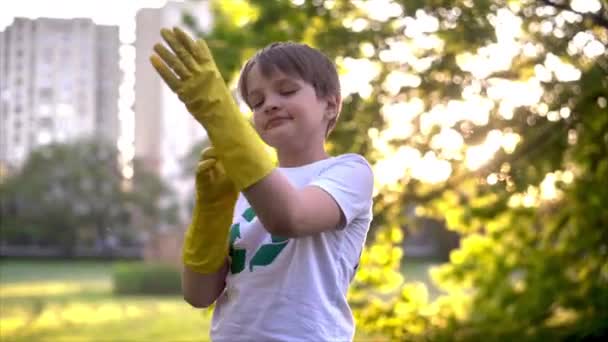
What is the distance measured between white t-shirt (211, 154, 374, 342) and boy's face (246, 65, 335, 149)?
0.05 metres

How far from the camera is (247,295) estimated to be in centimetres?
123

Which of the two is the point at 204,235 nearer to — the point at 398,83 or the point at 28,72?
the point at 398,83

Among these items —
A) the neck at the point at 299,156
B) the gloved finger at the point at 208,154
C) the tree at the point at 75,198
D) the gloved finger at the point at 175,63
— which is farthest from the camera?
the tree at the point at 75,198

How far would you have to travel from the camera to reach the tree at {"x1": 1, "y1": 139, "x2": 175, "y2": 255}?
15.8 m

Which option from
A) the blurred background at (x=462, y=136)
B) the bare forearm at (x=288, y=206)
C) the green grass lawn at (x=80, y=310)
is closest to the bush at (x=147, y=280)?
the green grass lawn at (x=80, y=310)

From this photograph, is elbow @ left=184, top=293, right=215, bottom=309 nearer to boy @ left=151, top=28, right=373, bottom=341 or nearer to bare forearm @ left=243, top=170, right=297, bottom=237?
boy @ left=151, top=28, right=373, bottom=341

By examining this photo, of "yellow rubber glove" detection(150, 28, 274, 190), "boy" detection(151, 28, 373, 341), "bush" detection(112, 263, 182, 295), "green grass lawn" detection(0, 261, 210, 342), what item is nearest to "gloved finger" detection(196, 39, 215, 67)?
"yellow rubber glove" detection(150, 28, 274, 190)

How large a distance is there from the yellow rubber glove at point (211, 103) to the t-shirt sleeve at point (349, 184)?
145 millimetres

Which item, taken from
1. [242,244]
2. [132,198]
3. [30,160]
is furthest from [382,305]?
[132,198]

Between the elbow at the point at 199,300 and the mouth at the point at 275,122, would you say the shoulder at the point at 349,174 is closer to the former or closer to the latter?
the mouth at the point at 275,122

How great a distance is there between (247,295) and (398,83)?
10.2ft

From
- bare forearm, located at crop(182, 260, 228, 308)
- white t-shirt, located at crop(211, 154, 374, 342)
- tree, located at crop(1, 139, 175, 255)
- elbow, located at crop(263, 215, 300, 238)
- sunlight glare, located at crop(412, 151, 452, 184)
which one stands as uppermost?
elbow, located at crop(263, 215, 300, 238)

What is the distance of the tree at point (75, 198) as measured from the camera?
15.8 m

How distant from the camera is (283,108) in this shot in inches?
48.8
